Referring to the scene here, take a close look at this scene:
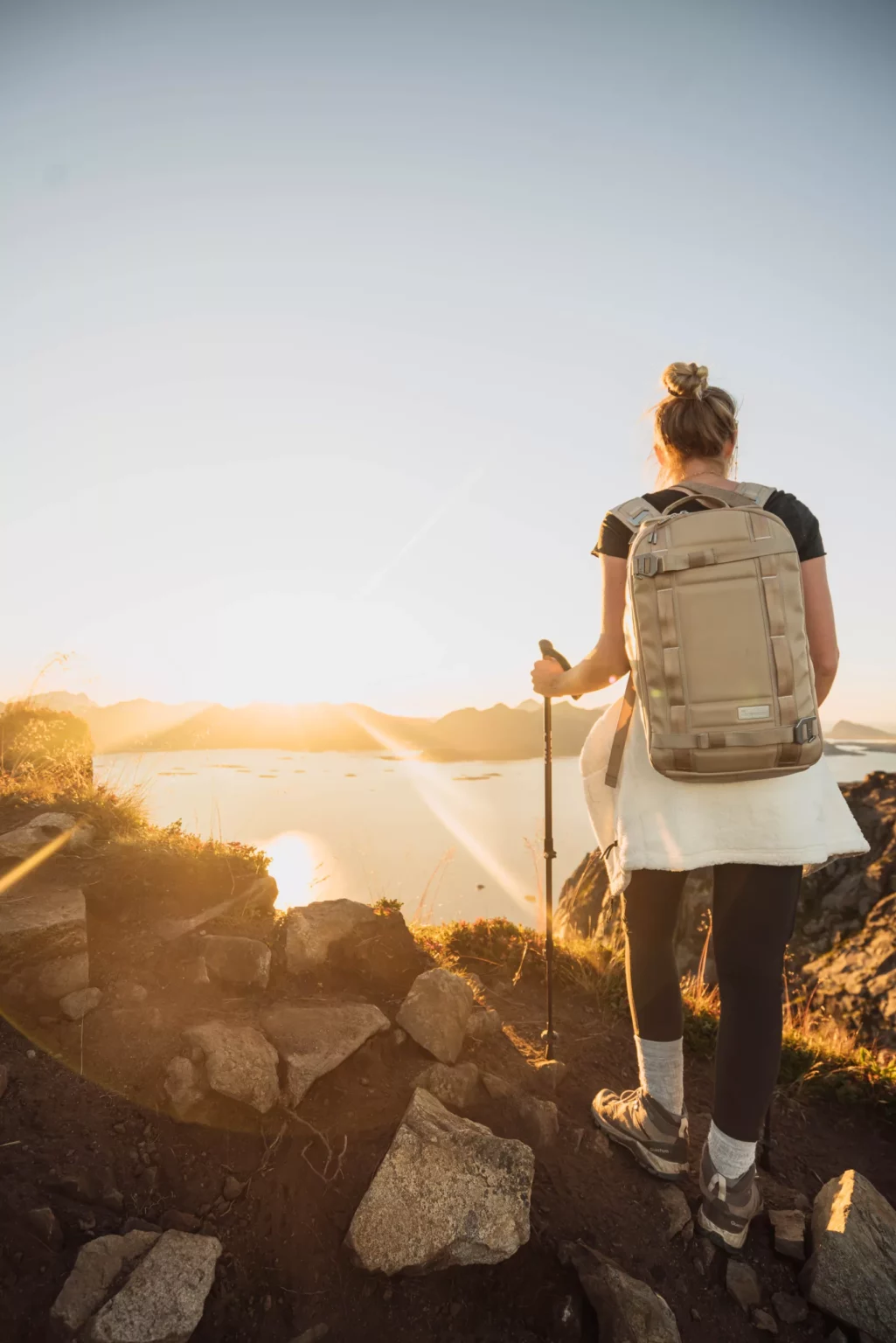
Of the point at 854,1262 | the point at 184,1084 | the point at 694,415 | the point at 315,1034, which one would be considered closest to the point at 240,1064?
the point at 184,1084

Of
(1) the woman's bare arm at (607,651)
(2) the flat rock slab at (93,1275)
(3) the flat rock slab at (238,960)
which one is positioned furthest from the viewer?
(3) the flat rock slab at (238,960)

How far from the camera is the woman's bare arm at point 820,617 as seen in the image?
264cm

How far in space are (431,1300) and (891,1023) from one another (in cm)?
484

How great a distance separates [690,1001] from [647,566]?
13.3ft

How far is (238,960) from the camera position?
3.86 meters

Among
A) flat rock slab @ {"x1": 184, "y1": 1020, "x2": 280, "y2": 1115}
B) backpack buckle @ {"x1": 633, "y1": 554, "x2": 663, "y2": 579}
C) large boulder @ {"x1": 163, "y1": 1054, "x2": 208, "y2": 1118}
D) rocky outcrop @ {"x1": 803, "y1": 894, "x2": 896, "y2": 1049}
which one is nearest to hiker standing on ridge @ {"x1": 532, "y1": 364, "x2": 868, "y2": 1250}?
backpack buckle @ {"x1": 633, "y1": 554, "x2": 663, "y2": 579}

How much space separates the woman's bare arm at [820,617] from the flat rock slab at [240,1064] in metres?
2.84

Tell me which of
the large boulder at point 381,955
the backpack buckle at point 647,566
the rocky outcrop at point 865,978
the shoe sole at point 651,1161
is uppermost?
the backpack buckle at point 647,566

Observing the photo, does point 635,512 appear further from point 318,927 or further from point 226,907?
point 226,907

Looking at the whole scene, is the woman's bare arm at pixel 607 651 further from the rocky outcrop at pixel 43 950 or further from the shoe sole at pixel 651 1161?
the rocky outcrop at pixel 43 950

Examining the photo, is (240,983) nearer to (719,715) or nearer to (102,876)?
(102,876)

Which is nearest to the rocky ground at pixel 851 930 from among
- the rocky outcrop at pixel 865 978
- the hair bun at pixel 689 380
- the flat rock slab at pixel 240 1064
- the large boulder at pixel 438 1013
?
the rocky outcrop at pixel 865 978

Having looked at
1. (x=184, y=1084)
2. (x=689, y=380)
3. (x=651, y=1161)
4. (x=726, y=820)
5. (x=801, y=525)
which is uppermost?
(x=689, y=380)

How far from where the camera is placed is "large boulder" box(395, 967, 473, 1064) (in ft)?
12.1
